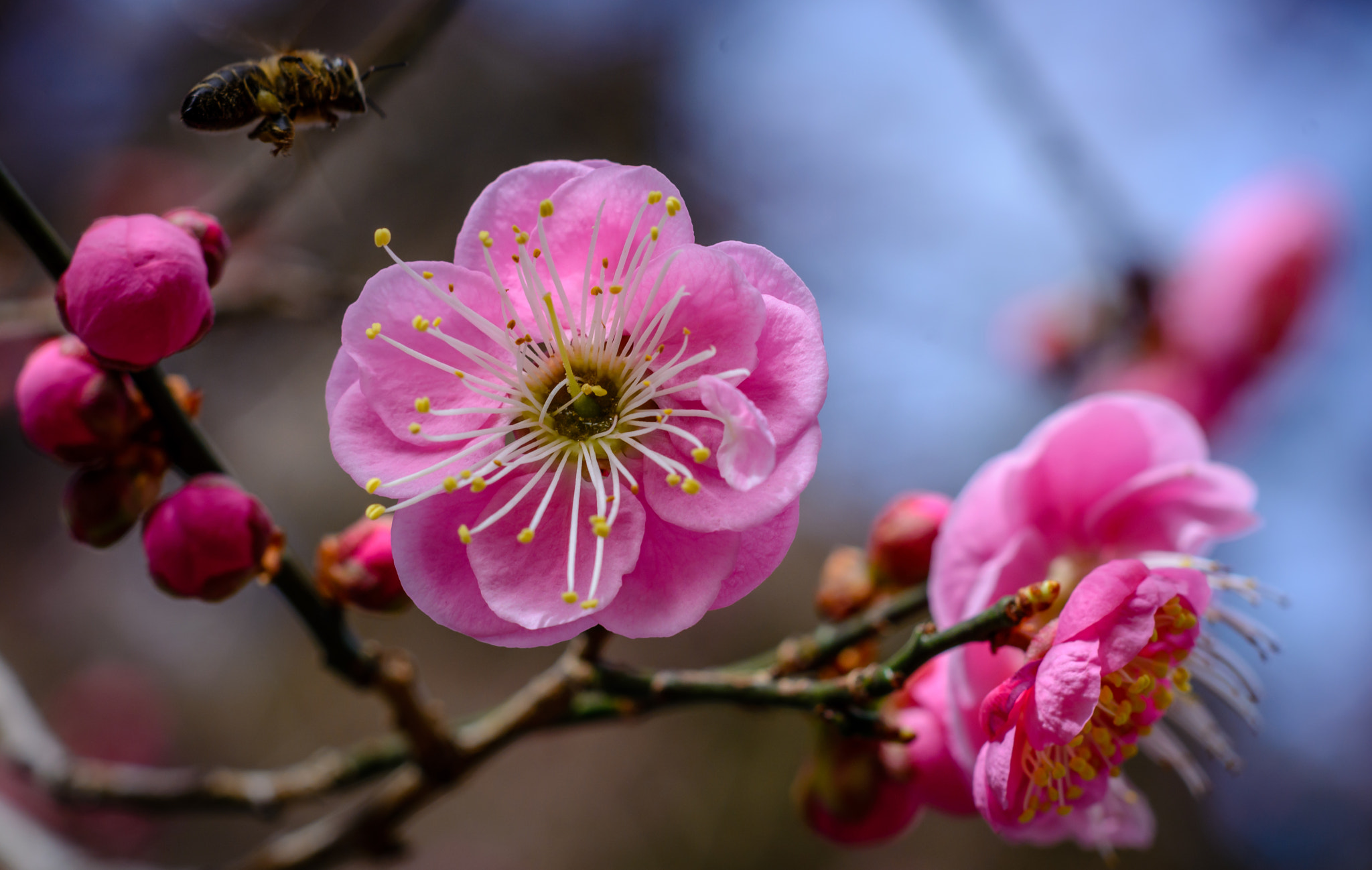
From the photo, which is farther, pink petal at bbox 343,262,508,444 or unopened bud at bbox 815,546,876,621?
unopened bud at bbox 815,546,876,621

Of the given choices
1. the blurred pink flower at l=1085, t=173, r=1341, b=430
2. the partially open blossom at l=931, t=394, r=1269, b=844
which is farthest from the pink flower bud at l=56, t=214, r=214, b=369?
the blurred pink flower at l=1085, t=173, r=1341, b=430

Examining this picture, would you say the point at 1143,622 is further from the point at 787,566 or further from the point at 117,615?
the point at 117,615

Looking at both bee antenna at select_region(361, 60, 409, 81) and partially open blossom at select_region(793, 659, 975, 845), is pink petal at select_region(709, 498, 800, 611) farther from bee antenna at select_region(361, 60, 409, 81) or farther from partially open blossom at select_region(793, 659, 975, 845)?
bee antenna at select_region(361, 60, 409, 81)

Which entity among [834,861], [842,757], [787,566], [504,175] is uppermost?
[504,175]

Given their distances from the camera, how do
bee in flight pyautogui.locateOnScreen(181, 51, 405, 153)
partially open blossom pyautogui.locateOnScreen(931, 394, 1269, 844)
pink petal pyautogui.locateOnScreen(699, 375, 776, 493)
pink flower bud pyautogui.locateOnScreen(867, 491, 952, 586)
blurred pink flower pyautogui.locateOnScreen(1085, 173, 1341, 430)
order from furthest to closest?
blurred pink flower pyautogui.locateOnScreen(1085, 173, 1341, 430)
pink flower bud pyautogui.locateOnScreen(867, 491, 952, 586)
partially open blossom pyautogui.locateOnScreen(931, 394, 1269, 844)
bee in flight pyautogui.locateOnScreen(181, 51, 405, 153)
pink petal pyautogui.locateOnScreen(699, 375, 776, 493)

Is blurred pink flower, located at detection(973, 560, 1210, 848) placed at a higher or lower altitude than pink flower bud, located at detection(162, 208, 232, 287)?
higher

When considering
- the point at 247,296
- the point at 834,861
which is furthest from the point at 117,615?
the point at 834,861

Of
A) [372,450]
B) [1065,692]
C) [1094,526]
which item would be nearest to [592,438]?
[372,450]
